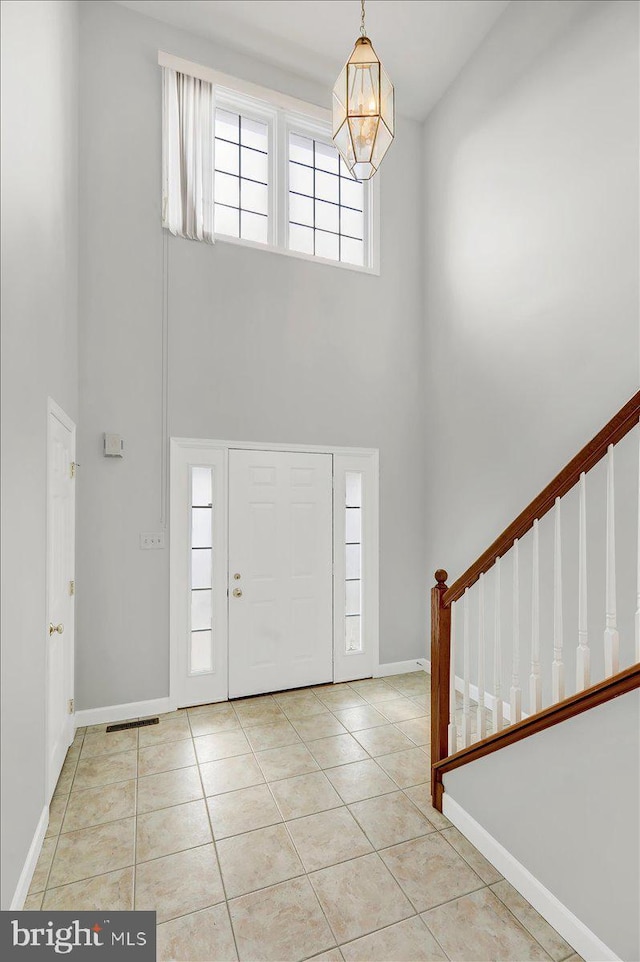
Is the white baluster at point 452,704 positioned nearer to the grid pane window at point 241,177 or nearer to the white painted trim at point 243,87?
the grid pane window at point 241,177

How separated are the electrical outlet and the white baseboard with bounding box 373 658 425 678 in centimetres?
224

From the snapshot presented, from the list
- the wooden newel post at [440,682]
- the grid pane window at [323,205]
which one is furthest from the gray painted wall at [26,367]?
the grid pane window at [323,205]

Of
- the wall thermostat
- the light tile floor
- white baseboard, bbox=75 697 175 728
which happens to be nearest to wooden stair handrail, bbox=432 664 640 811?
the light tile floor

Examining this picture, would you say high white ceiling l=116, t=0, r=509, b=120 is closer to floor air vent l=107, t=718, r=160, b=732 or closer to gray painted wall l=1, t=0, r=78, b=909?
gray painted wall l=1, t=0, r=78, b=909

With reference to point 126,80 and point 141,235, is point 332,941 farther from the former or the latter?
point 126,80

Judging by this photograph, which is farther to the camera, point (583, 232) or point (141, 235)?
point (141, 235)

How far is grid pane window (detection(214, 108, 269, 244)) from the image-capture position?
4.11 m

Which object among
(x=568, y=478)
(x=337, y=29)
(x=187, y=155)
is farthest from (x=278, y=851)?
(x=337, y=29)

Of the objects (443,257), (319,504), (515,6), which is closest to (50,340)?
(319,504)

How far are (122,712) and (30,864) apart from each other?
1.52 metres

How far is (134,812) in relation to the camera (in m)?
2.54

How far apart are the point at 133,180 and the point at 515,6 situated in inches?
123

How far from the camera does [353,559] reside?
439cm

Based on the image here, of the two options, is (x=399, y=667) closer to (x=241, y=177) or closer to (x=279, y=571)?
(x=279, y=571)
